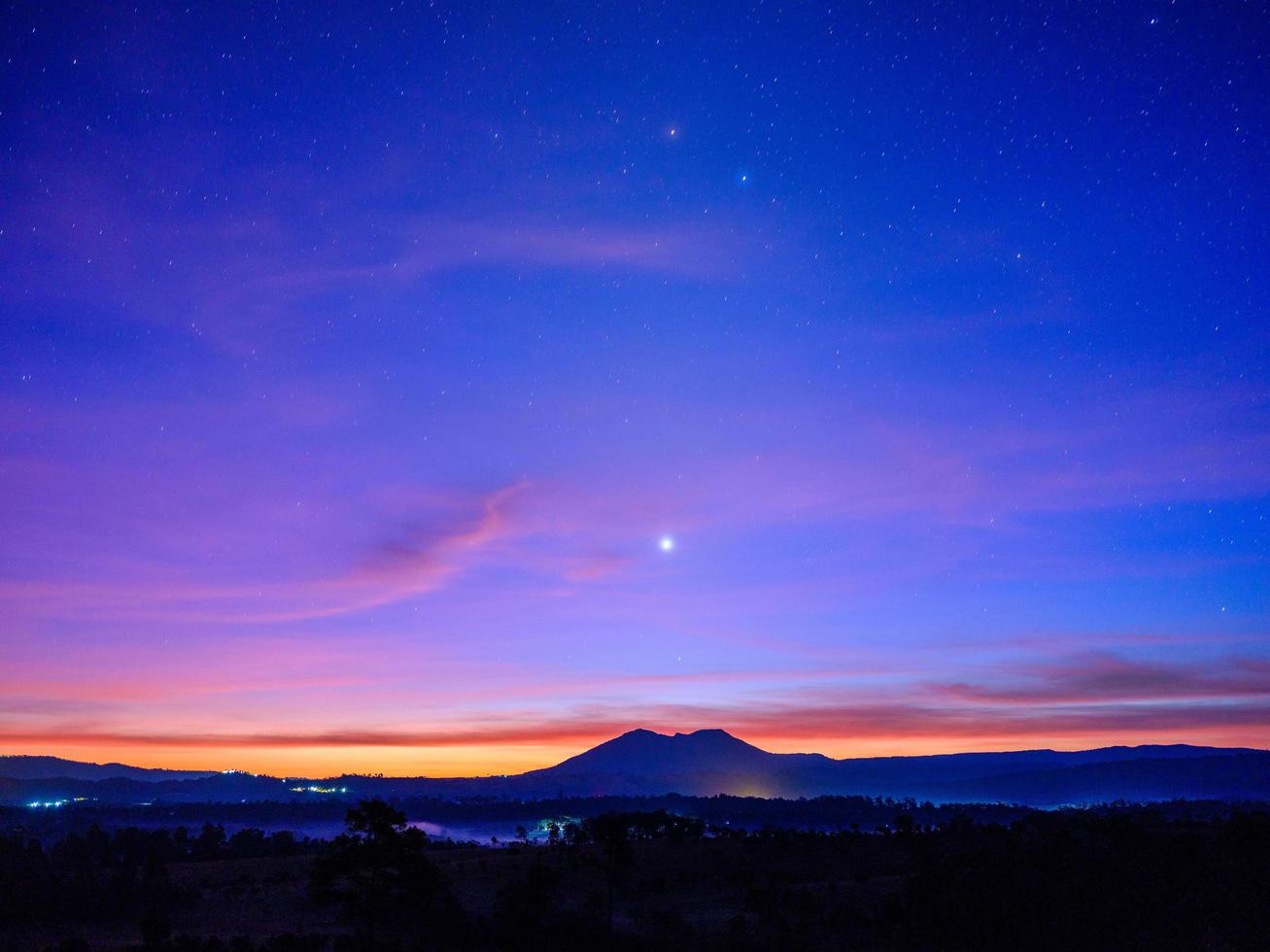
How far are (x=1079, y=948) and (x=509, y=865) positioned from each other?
204 feet

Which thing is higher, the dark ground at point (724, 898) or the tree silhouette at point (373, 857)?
the tree silhouette at point (373, 857)

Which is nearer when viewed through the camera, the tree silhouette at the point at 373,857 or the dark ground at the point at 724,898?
the tree silhouette at the point at 373,857

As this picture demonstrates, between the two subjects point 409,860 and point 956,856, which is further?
point 956,856

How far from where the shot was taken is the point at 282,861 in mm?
109500

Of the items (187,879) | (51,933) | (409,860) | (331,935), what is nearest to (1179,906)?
(409,860)

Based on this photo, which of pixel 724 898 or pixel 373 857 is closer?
pixel 373 857

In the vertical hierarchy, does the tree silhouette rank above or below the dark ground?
above

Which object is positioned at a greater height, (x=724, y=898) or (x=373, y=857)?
(x=373, y=857)

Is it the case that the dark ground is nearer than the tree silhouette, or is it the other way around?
the tree silhouette

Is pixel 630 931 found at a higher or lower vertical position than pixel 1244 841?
lower

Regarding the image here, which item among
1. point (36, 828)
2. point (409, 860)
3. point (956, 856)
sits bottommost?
point (36, 828)

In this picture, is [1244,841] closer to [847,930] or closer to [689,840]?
[847,930]

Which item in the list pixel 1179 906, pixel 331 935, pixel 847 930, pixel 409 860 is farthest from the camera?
pixel 331 935

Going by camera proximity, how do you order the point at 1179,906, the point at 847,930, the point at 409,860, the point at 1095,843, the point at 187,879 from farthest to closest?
the point at 187,879 → the point at 1095,843 → the point at 847,930 → the point at 1179,906 → the point at 409,860
